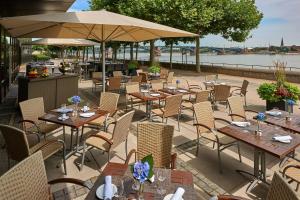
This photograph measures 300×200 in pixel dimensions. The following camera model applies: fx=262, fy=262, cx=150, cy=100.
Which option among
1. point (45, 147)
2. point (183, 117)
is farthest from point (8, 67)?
point (45, 147)

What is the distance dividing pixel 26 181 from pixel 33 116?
9.49 ft

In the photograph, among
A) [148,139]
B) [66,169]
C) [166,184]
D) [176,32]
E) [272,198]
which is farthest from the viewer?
[176,32]

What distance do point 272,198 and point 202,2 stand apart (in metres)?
17.6

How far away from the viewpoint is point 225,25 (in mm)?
19906

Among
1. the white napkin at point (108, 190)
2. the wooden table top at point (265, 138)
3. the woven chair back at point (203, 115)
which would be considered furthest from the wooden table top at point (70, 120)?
the wooden table top at point (265, 138)

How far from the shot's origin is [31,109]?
4984 millimetres

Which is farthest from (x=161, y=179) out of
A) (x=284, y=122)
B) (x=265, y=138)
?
(x=284, y=122)

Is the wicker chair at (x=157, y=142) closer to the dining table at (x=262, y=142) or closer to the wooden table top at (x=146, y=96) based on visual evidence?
the dining table at (x=262, y=142)

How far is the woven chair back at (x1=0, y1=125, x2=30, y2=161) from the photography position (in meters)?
3.40

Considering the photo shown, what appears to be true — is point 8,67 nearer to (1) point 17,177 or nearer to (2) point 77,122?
(2) point 77,122

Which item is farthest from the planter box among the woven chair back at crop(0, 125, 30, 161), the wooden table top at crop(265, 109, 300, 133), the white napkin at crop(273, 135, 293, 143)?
the woven chair back at crop(0, 125, 30, 161)

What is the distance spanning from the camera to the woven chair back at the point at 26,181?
214 centimetres

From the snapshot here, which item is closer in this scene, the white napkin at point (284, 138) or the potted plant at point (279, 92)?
the white napkin at point (284, 138)

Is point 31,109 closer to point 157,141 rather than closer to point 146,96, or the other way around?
point 157,141
